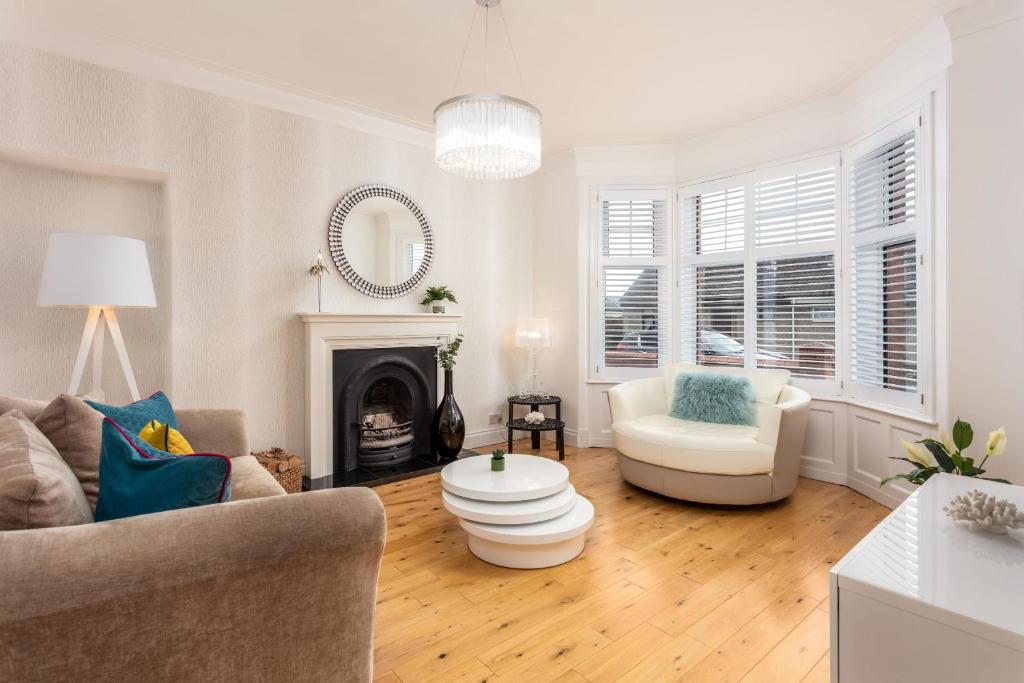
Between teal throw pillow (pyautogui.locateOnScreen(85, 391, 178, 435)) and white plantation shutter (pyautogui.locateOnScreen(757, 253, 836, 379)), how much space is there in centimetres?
410

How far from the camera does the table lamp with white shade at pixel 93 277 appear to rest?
248 centimetres

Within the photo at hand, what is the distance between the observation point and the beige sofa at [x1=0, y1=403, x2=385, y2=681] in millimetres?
896

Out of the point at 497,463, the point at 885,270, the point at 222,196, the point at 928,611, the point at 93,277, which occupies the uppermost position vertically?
the point at 222,196

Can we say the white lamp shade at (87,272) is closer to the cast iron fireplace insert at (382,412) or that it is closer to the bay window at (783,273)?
the cast iron fireplace insert at (382,412)

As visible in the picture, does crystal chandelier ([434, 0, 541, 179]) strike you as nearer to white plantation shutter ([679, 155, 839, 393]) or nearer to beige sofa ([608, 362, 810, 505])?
beige sofa ([608, 362, 810, 505])

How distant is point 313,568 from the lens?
1110 mm

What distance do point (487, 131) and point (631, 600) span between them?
2259mm

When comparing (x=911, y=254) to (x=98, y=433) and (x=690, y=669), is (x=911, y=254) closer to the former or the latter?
(x=690, y=669)

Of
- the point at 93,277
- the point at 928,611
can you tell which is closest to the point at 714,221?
the point at 928,611

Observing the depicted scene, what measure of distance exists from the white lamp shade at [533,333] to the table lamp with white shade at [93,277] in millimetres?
2854

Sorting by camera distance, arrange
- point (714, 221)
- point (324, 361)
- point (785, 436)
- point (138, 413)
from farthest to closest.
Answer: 1. point (714, 221)
2. point (324, 361)
3. point (785, 436)
4. point (138, 413)

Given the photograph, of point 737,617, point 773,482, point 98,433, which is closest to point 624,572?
point 737,617

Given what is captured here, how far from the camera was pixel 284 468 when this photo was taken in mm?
3217

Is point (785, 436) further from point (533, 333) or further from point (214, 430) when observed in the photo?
point (214, 430)
